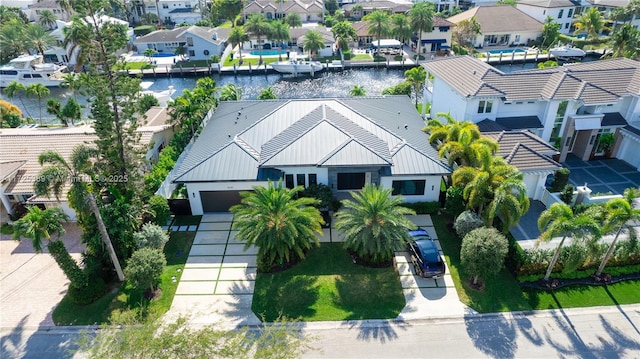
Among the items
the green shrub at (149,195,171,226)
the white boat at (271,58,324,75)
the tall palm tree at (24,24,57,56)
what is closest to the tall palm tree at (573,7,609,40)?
the white boat at (271,58,324,75)

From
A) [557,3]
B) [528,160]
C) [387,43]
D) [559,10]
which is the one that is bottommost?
[387,43]

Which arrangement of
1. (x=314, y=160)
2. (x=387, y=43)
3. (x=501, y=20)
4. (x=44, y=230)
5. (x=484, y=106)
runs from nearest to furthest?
(x=44, y=230) → (x=314, y=160) → (x=484, y=106) → (x=387, y=43) → (x=501, y=20)

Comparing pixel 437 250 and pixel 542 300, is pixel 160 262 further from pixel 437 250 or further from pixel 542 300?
pixel 542 300

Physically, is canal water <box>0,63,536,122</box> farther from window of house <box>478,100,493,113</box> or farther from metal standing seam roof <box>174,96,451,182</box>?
window of house <box>478,100,493,113</box>

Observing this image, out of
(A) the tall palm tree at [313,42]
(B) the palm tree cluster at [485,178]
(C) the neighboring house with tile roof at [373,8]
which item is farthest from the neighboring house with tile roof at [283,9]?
(B) the palm tree cluster at [485,178]

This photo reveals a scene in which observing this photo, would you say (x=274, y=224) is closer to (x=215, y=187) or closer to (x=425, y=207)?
(x=215, y=187)

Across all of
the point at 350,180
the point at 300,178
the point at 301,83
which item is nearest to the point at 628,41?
the point at 301,83

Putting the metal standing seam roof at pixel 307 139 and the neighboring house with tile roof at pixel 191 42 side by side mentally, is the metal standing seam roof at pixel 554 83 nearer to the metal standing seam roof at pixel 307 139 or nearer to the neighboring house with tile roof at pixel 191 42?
the metal standing seam roof at pixel 307 139

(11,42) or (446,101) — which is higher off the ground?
(11,42)
